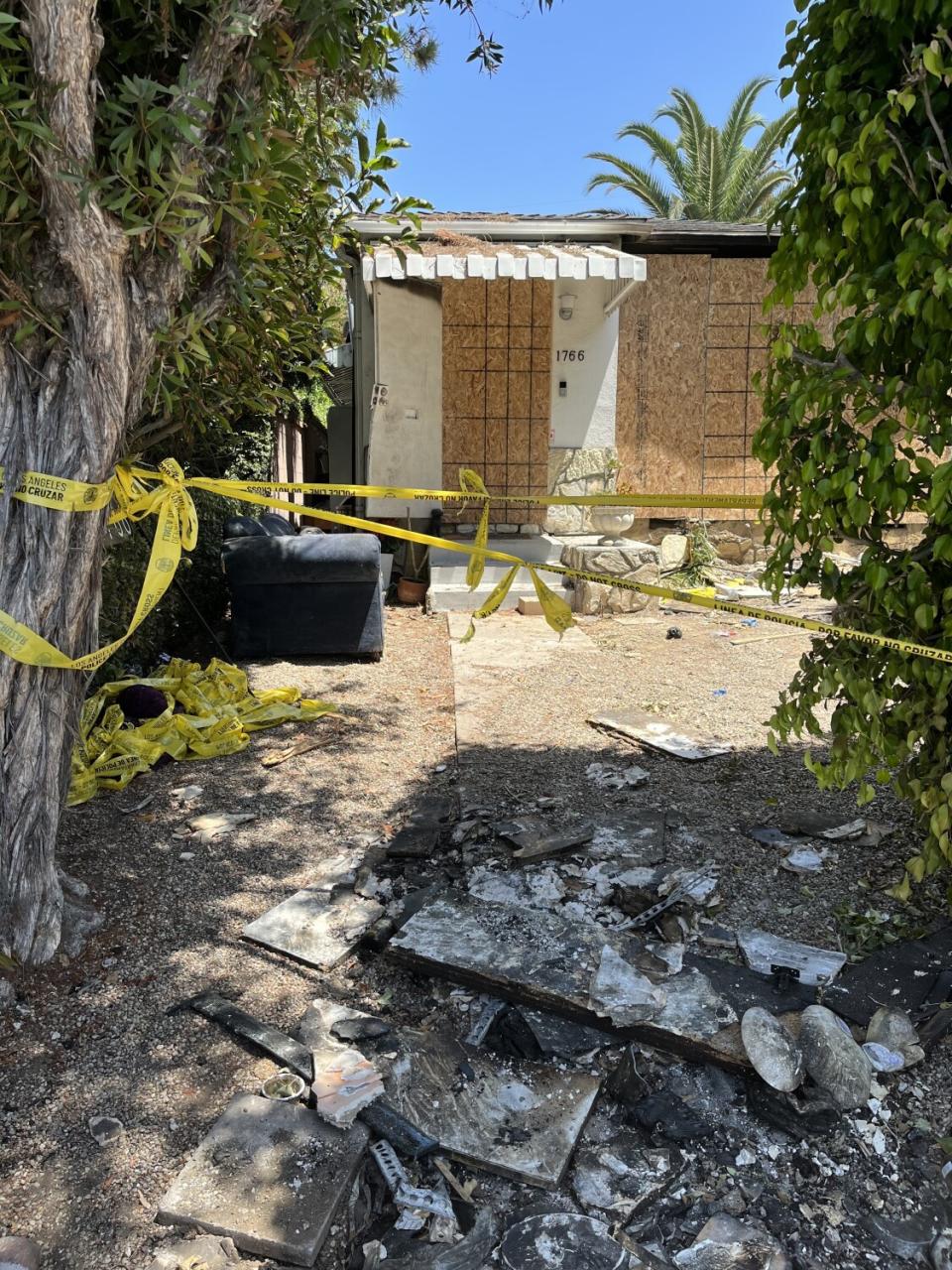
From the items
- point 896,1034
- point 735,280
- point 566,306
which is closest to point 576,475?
point 566,306

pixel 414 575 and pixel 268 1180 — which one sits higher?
pixel 414 575

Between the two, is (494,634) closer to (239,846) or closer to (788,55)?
(239,846)

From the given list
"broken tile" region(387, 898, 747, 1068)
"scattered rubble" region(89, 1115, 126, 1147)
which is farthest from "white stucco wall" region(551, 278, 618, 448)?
"scattered rubble" region(89, 1115, 126, 1147)

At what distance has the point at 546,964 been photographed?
3.13 m

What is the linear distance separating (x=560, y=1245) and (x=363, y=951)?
1441 mm

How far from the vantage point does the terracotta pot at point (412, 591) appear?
34.7ft

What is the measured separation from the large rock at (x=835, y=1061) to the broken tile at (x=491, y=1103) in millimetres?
614

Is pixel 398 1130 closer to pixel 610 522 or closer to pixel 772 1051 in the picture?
pixel 772 1051

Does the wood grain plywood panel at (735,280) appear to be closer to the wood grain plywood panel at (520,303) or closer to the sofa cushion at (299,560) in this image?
the wood grain plywood panel at (520,303)

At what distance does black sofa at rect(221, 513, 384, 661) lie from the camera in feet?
24.2

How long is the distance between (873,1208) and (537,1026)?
3.29 feet

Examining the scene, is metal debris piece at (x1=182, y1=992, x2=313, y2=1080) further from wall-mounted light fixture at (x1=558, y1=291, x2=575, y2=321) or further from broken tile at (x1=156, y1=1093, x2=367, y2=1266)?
wall-mounted light fixture at (x1=558, y1=291, x2=575, y2=321)

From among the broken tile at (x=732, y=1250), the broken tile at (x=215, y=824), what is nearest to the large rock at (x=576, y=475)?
the broken tile at (x=215, y=824)

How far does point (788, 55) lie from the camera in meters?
2.86
